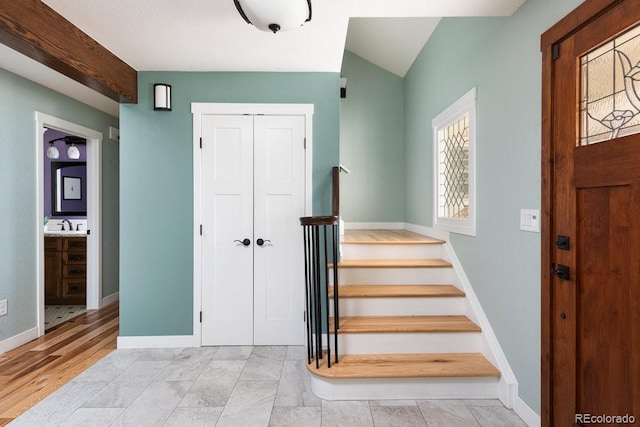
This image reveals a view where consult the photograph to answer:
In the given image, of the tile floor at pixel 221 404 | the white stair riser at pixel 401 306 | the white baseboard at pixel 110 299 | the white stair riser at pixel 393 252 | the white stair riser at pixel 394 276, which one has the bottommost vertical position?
the tile floor at pixel 221 404

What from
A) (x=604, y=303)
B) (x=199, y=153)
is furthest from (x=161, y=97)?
(x=604, y=303)

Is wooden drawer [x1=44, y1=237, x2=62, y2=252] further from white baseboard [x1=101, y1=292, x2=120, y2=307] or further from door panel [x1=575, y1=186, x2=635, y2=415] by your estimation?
door panel [x1=575, y1=186, x2=635, y2=415]

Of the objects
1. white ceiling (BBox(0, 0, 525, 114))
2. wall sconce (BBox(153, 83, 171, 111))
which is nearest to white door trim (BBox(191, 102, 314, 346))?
wall sconce (BBox(153, 83, 171, 111))

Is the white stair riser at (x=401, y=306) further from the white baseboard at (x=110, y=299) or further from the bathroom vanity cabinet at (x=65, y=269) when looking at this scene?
the bathroom vanity cabinet at (x=65, y=269)

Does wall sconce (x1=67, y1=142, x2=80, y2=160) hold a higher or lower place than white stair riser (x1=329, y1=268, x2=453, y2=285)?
higher

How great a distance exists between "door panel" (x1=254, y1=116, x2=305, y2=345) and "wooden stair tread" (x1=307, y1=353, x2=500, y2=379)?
0.76 meters

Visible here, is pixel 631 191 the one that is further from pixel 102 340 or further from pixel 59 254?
pixel 59 254

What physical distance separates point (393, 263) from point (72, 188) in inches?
180

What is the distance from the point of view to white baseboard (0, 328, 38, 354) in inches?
120

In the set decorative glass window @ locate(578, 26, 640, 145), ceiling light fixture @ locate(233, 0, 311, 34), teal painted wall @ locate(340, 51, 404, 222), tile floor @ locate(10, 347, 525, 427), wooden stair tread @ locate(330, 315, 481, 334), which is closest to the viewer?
decorative glass window @ locate(578, 26, 640, 145)

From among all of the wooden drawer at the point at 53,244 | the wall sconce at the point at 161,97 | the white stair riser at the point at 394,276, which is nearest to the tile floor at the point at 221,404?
the white stair riser at the point at 394,276

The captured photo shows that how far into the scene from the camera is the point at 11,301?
315cm

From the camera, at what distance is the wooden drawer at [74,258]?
172 inches

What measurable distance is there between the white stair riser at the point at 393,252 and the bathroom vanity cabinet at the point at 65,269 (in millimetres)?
3418
